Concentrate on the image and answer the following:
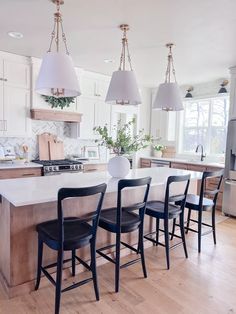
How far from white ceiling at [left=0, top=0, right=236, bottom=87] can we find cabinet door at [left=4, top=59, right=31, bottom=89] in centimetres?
23

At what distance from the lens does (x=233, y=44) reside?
3324mm

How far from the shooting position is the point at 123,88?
2.67 metres

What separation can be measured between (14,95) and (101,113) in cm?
179

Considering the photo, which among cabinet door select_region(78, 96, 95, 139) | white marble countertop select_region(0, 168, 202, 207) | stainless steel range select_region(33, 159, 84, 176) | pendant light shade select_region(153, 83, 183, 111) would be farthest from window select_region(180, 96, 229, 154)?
white marble countertop select_region(0, 168, 202, 207)

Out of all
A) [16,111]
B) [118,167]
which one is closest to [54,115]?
[16,111]

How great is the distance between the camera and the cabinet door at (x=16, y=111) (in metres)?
4.02

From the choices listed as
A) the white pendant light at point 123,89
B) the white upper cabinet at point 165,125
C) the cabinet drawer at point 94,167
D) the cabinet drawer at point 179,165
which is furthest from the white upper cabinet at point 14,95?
the white upper cabinet at point 165,125

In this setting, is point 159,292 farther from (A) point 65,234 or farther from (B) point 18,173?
(B) point 18,173

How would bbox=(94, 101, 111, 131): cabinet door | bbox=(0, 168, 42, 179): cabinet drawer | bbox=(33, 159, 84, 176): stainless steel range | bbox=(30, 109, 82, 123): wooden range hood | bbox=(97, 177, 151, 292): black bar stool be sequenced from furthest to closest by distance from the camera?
1. bbox=(94, 101, 111, 131): cabinet door
2. bbox=(30, 109, 82, 123): wooden range hood
3. bbox=(33, 159, 84, 176): stainless steel range
4. bbox=(0, 168, 42, 179): cabinet drawer
5. bbox=(97, 177, 151, 292): black bar stool

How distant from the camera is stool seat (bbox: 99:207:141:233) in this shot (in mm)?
2236

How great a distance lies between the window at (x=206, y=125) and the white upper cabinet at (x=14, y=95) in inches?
147

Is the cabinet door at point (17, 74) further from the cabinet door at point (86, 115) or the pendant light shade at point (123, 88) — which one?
the pendant light shade at point (123, 88)

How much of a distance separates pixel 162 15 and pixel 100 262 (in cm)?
269

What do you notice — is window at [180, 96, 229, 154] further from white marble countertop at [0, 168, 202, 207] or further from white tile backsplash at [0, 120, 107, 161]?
white marble countertop at [0, 168, 202, 207]
